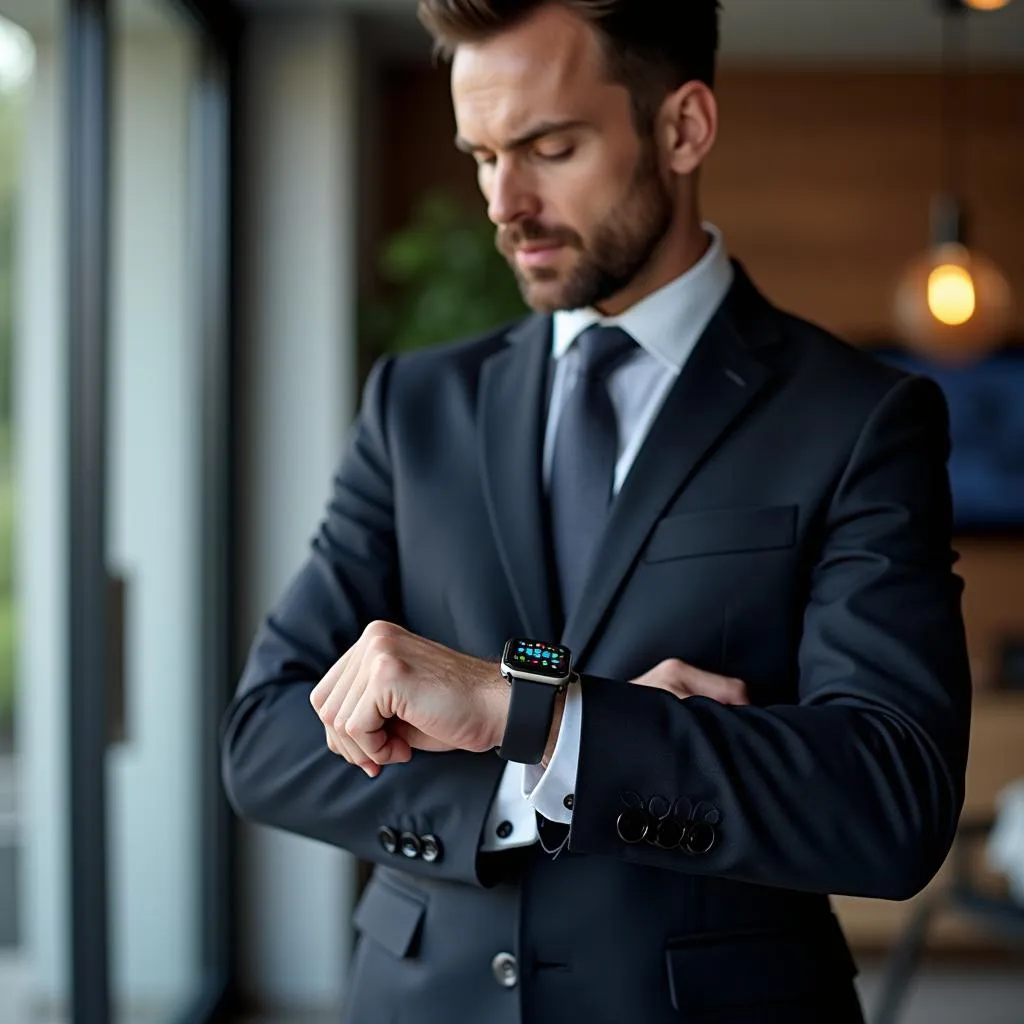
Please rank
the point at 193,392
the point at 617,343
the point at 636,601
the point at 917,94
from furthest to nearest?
the point at 917,94 → the point at 193,392 → the point at 617,343 → the point at 636,601

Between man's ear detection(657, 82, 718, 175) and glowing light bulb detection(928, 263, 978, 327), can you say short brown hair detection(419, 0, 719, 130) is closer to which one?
man's ear detection(657, 82, 718, 175)

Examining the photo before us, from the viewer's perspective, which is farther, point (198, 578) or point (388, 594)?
point (198, 578)

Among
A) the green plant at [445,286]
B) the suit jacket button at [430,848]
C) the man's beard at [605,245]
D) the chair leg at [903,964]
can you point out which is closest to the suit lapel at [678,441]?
the man's beard at [605,245]

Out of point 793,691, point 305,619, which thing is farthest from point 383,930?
point 793,691

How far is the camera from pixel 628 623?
1355mm

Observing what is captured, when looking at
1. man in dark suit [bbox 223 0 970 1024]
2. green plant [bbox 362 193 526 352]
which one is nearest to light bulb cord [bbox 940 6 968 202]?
green plant [bbox 362 193 526 352]

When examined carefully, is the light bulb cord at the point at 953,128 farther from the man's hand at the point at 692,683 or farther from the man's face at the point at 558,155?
the man's hand at the point at 692,683

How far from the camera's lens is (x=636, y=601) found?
1358 mm

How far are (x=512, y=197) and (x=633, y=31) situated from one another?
0.20 meters

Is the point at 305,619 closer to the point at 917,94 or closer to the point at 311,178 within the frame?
the point at 311,178

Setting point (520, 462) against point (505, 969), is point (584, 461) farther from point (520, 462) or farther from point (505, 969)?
point (505, 969)

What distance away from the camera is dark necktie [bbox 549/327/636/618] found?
141cm

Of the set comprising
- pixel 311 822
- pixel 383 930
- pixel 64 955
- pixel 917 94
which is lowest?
pixel 64 955

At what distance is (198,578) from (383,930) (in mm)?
3264
